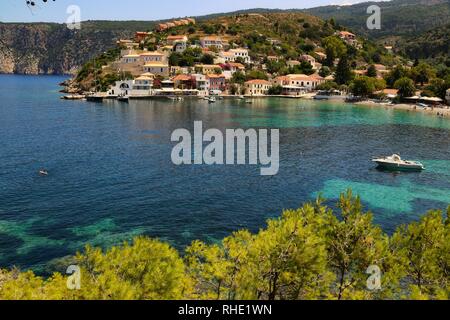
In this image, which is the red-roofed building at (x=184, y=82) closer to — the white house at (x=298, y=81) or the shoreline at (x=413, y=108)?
the white house at (x=298, y=81)

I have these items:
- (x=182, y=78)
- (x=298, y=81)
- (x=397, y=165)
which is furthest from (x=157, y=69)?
(x=397, y=165)

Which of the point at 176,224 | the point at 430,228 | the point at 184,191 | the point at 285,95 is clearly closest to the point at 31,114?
the point at 184,191

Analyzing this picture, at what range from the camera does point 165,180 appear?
2228 inches

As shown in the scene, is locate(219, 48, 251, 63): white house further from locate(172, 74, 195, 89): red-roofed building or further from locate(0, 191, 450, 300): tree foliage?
locate(0, 191, 450, 300): tree foliage

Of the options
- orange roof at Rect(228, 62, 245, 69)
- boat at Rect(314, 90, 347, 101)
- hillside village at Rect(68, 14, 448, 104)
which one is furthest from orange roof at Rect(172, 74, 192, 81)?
boat at Rect(314, 90, 347, 101)

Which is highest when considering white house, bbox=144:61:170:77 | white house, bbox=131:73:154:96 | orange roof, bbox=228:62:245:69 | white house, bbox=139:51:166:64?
white house, bbox=139:51:166:64

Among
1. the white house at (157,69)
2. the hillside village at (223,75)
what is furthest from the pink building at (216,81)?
the white house at (157,69)

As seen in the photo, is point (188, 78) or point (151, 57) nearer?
point (188, 78)

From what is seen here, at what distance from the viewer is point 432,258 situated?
23.6 m

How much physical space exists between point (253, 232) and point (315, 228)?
1679cm

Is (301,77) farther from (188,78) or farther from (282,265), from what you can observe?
(282,265)

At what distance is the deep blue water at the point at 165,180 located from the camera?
41406 millimetres

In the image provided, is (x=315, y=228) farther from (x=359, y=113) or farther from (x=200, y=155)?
(x=359, y=113)

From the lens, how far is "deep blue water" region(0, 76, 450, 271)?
41406mm
